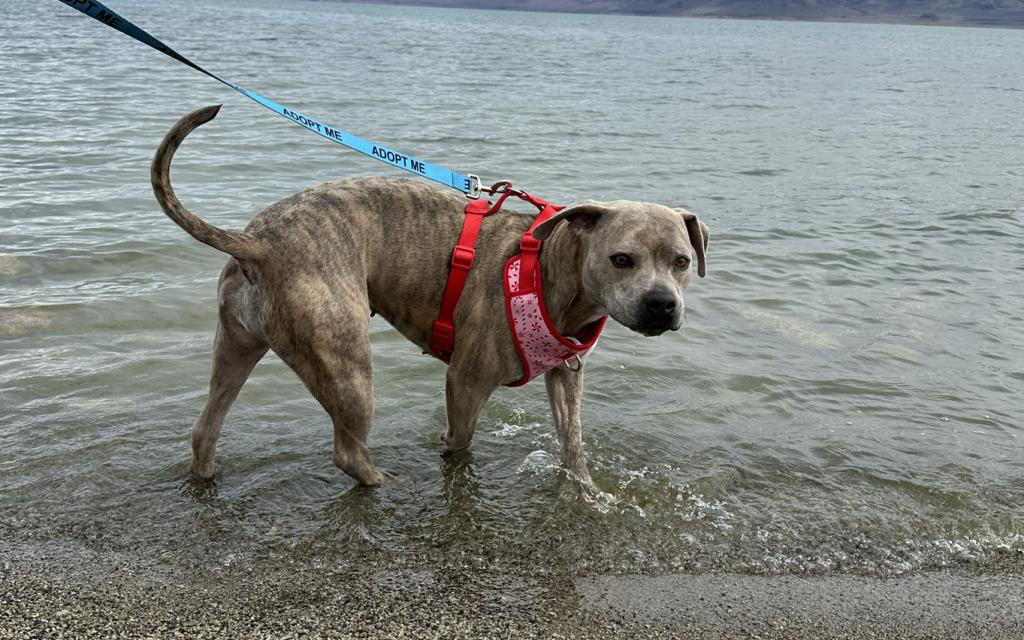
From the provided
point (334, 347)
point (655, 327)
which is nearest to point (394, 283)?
point (334, 347)

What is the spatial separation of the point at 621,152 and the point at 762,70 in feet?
91.0

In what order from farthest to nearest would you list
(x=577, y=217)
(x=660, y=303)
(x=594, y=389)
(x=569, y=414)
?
(x=594, y=389), (x=569, y=414), (x=577, y=217), (x=660, y=303)

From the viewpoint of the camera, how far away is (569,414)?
4734 millimetres

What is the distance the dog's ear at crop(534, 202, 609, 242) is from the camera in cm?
411

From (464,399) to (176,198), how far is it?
1.62 m

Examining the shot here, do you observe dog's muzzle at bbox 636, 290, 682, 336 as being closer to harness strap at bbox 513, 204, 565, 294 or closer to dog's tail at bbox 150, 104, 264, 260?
harness strap at bbox 513, 204, 565, 294

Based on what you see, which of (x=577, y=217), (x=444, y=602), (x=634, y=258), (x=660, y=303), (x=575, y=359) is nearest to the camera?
(x=444, y=602)

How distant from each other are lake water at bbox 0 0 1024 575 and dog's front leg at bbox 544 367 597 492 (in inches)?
4.6

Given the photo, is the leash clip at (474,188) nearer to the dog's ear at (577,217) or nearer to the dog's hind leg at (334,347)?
the dog's ear at (577,217)

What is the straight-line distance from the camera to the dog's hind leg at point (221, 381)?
14.1 ft

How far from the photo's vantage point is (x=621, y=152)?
1605 centimetres

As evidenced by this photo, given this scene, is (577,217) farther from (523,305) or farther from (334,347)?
(334,347)

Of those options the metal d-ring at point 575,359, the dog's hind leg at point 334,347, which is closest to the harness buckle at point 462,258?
the dog's hind leg at point 334,347

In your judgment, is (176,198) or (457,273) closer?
(176,198)
